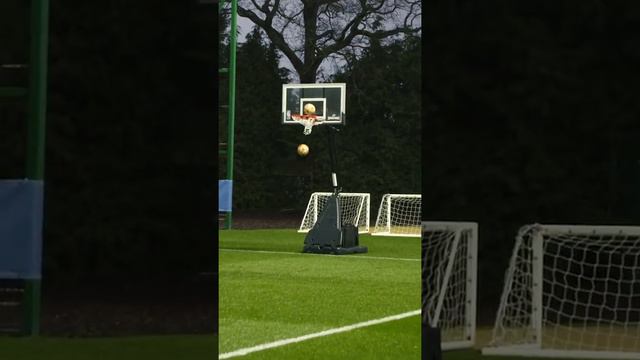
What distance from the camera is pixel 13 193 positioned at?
273cm

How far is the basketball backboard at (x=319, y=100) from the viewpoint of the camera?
2.97m

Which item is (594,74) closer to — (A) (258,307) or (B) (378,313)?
(B) (378,313)

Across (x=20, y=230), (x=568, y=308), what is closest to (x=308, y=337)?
(x=20, y=230)

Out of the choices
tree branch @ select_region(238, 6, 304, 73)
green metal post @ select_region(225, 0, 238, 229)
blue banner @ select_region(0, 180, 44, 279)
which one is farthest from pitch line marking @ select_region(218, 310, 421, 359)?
green metal post @ select_region(225, 0, 238, 229)

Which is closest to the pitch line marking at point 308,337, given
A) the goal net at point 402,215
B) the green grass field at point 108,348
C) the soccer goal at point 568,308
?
the green grass field at point 108,348

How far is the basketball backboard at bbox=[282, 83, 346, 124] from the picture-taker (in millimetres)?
2969

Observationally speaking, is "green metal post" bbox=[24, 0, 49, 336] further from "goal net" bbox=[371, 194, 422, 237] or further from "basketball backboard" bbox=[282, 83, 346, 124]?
"goal net" bbox=[371, 194, 422, 237]

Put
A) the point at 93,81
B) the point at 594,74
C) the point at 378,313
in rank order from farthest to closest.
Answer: the point at 93,81 < the point at 594,74 < the point at 378,313

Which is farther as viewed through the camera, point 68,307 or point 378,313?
point 68,307

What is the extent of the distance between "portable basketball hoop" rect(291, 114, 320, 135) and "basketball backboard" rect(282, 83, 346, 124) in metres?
0.01

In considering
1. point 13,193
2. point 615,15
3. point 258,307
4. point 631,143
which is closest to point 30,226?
point 13,193

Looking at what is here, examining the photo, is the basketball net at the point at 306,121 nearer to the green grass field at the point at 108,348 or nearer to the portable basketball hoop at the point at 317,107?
the portable basketball hoop at the point at 317,107

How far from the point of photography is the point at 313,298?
364 centimetres

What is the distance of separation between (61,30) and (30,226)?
71.3 inches
